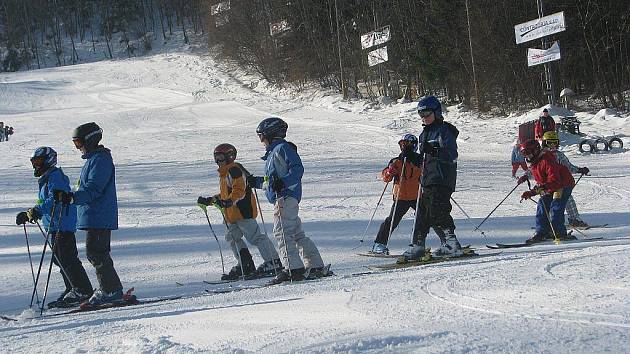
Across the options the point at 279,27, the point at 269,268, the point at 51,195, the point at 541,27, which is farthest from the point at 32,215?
the point at 279,27

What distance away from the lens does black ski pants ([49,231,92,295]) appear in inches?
294

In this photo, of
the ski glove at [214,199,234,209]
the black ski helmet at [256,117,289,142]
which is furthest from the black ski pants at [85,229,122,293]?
the black ski helmet at [256,117,289,142]

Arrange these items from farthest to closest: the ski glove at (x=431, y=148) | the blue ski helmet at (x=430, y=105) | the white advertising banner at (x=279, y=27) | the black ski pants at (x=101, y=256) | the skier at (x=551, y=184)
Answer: the white advertising banner at (x=279, y=27) → the skier at (x=551, y=184) → the blue ski helmet at (x=430, y=105) → the ski glove at (x=431, y=148) → the black ski pants at (x=101, y=256)

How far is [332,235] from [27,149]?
1957cm

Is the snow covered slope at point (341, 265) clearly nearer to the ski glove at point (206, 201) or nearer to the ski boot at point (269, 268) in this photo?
the ski boot at point (269, 268)

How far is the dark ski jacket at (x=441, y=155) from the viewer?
288 inches

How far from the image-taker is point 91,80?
53.2 meters

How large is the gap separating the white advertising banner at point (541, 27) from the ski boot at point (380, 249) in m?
16.4

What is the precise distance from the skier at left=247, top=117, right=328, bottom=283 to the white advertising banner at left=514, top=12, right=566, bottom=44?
18532mm

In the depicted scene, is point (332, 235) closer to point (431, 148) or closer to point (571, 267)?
point (431, 148)

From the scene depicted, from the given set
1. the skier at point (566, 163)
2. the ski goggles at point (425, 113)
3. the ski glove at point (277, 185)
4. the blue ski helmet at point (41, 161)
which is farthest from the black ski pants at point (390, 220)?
the blue ski helmet at point (41, 161)

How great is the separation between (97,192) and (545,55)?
2020cm

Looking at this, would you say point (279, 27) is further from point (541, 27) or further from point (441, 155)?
point (441, 155)

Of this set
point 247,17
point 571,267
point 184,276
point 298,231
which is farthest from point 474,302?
point 247,17
